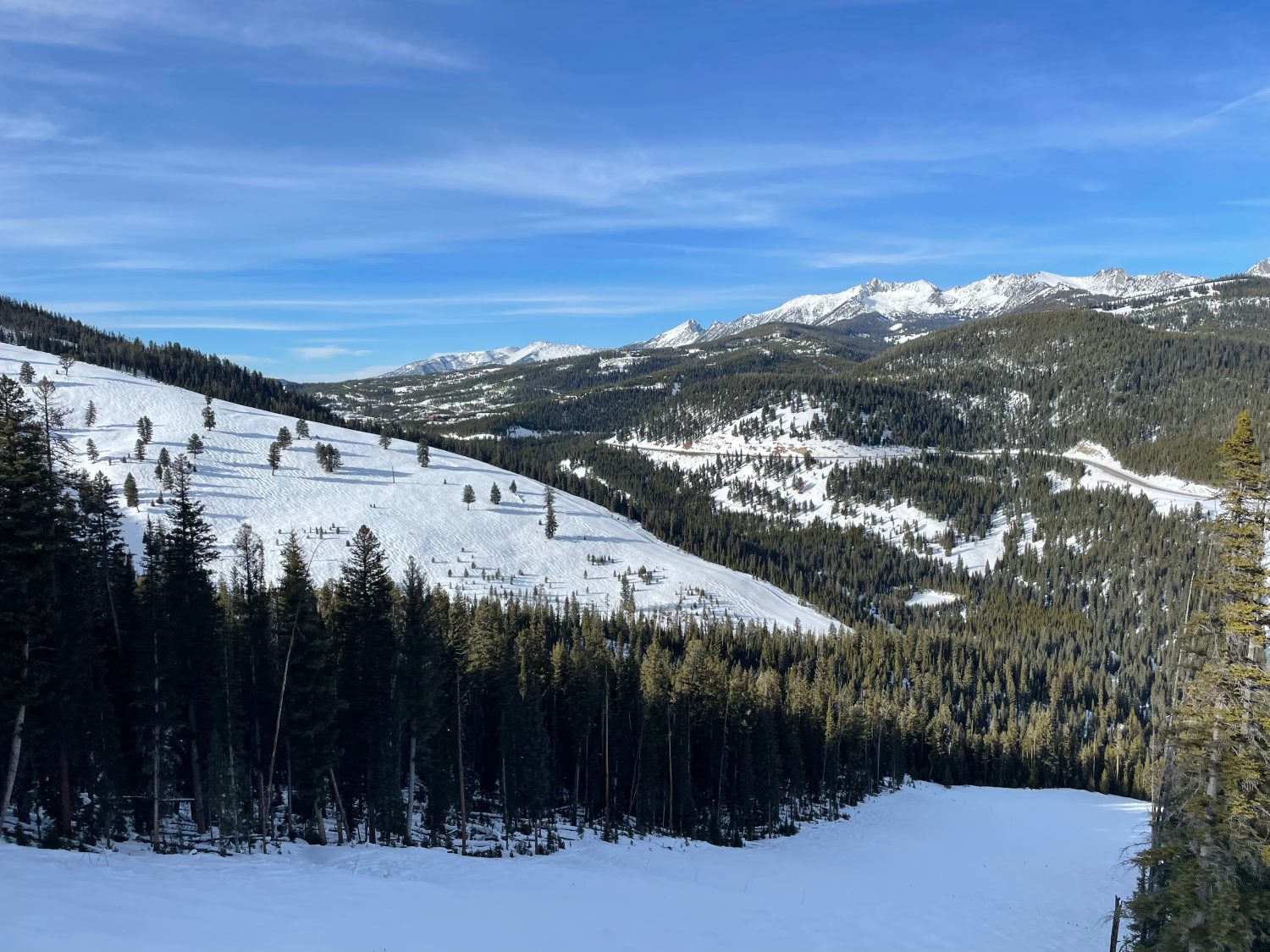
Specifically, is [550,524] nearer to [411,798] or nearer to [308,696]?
[411,798]

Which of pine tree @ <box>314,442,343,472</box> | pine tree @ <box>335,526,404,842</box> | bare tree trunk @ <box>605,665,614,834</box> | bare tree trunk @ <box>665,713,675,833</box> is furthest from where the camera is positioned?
pine tree @ <box>314,442,343,472</box>

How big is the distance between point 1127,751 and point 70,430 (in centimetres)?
22373

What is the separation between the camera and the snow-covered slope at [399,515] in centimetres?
14400

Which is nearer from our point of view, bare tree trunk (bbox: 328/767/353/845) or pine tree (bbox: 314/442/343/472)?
bare tree trunk (bbox: 328/767/353/845)

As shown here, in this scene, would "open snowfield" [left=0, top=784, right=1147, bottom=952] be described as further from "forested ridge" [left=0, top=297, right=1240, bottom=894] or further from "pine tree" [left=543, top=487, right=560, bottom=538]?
"pine tree" [left=543, top=487, right=560, bottom=538]

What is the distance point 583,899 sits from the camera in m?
28.4

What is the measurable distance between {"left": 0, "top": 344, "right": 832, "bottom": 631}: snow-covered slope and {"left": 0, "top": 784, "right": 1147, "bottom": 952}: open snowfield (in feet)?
309

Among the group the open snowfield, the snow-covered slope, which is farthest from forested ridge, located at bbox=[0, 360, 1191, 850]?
the snow-covered slope

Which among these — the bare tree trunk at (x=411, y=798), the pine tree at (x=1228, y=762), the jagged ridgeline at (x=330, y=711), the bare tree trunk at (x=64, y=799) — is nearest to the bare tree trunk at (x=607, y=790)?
the jagged ridgeline at (x=330, y=711)

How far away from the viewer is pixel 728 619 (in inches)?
5512

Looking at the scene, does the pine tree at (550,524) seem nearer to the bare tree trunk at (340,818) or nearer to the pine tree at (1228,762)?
the bare tree trunk at (340,818)

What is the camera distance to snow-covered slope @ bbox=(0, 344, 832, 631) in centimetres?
14400

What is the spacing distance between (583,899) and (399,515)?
141 m

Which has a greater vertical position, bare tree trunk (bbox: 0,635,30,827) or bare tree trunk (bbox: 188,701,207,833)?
bare tree trunk (bbox: 0,635,30,827)
